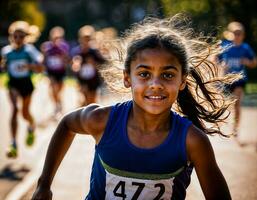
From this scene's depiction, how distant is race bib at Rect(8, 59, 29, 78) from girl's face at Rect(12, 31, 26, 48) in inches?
10.3

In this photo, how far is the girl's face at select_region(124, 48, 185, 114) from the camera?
301 centimetres

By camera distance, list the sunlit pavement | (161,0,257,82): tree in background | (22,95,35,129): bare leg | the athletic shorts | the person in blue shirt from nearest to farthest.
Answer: the sunlit pavement, the athletic shorts, (22,95,35,129): bare leg, the person in blue shirt, (161,0,257,82): tree in background

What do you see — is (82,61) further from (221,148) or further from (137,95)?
(137,95)

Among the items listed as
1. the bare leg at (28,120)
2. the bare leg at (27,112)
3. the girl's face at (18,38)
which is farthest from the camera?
the bare leg at (27,112)

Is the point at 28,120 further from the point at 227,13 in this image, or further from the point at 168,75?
the point at 227,13

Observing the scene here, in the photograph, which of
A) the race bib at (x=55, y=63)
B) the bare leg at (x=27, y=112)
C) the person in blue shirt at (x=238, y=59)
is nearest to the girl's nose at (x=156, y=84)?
the bare leg at (x=27, y=112)

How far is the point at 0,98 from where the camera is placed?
1642 centimetres

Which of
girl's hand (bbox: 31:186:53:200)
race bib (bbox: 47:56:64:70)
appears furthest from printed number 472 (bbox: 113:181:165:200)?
race bib (bbox: 47:56:64:70)

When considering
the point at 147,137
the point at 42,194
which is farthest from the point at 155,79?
the point at 42,194

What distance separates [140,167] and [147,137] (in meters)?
0.19

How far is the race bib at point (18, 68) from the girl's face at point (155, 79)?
5.92 metres

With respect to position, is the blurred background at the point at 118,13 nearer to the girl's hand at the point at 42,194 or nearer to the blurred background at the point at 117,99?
the blurred background at the point at 117,99

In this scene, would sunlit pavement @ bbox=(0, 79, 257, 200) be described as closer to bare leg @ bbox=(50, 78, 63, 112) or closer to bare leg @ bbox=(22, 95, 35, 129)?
bare leg @ bbox=(22, 95, 35, 129)

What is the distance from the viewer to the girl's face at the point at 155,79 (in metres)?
3.01
